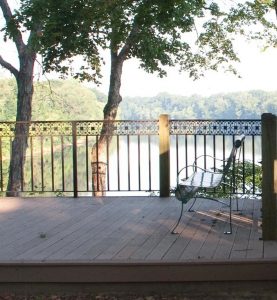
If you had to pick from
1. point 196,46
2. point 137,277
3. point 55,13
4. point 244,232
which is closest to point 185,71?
point 196,46

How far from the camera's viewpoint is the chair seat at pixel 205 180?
523 cm

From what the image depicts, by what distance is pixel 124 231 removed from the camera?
206 inches

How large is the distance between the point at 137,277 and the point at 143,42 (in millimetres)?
10670

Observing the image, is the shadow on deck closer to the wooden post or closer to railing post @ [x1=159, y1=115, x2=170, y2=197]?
the wooden post

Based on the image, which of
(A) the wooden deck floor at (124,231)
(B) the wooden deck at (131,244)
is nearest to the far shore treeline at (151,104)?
(A) the wooden deck floor at (124,231)

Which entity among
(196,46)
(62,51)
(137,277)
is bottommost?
(137,277)

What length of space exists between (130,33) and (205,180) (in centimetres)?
789

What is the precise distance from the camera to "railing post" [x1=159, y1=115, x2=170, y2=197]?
7293 mm

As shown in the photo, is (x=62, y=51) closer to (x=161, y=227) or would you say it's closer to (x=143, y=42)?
(x=143, y=42)

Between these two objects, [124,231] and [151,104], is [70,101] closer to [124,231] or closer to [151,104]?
[151,104]

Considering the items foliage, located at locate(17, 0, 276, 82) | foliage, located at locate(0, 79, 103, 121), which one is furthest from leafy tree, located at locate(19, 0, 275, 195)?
foliage, located at locate(0, 79, 103, 121)

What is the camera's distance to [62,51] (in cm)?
1155

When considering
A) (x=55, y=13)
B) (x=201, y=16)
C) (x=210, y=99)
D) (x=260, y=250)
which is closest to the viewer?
(x=260, y=250)

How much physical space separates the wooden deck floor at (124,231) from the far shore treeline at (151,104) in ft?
55.7
